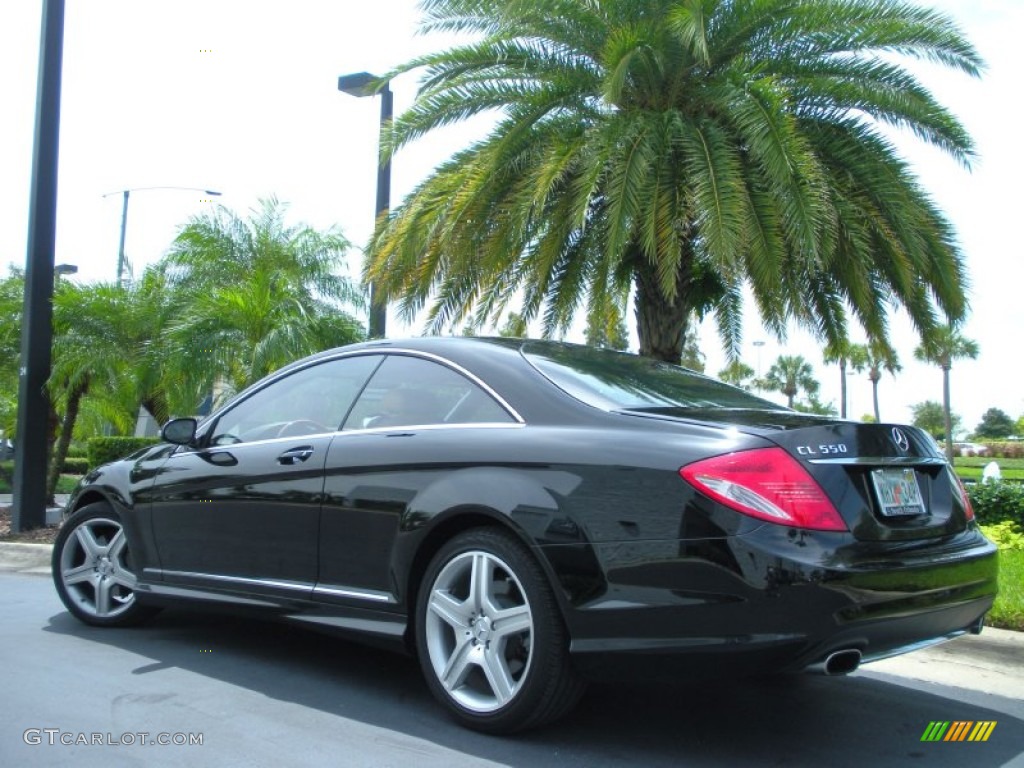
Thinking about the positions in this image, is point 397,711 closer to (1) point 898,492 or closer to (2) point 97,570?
(1) point 898,492

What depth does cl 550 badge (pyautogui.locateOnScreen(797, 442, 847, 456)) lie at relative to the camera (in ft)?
11.2

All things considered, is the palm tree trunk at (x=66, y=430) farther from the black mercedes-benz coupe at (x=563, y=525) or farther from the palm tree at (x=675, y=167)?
the black mercedes-benz coupe at (x=563, y=525)

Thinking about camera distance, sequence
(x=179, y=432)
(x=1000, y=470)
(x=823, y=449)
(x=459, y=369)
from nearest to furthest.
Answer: (x=823, y=449)
(x=459, y=369)
(x=179, y=432)
(x=1000, y=470)

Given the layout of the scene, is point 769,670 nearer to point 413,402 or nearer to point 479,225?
point 413,402

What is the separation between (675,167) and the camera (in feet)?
32.3

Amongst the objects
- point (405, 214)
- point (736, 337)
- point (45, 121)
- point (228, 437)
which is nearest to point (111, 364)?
point (45, 121)

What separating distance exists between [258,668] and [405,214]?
6.68 m

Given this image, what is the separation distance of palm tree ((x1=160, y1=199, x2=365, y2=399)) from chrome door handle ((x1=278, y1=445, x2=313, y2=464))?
7537 mm

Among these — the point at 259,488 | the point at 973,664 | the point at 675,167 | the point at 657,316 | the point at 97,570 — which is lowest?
the point at 973,664

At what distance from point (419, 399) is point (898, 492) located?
1902mm

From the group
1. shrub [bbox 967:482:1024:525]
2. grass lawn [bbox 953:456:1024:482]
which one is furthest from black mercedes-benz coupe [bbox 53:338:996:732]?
grass lawn [bbox 953:456:1024:482]

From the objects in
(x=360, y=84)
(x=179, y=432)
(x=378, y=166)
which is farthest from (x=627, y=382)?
(x=360, y=84)

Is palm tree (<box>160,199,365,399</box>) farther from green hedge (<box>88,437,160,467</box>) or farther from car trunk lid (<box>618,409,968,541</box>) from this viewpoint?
car trunk lid (<box>618,409,968,541</box>)

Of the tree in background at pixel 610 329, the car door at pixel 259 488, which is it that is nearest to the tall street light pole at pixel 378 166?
the tree in background at pixel 610 329
